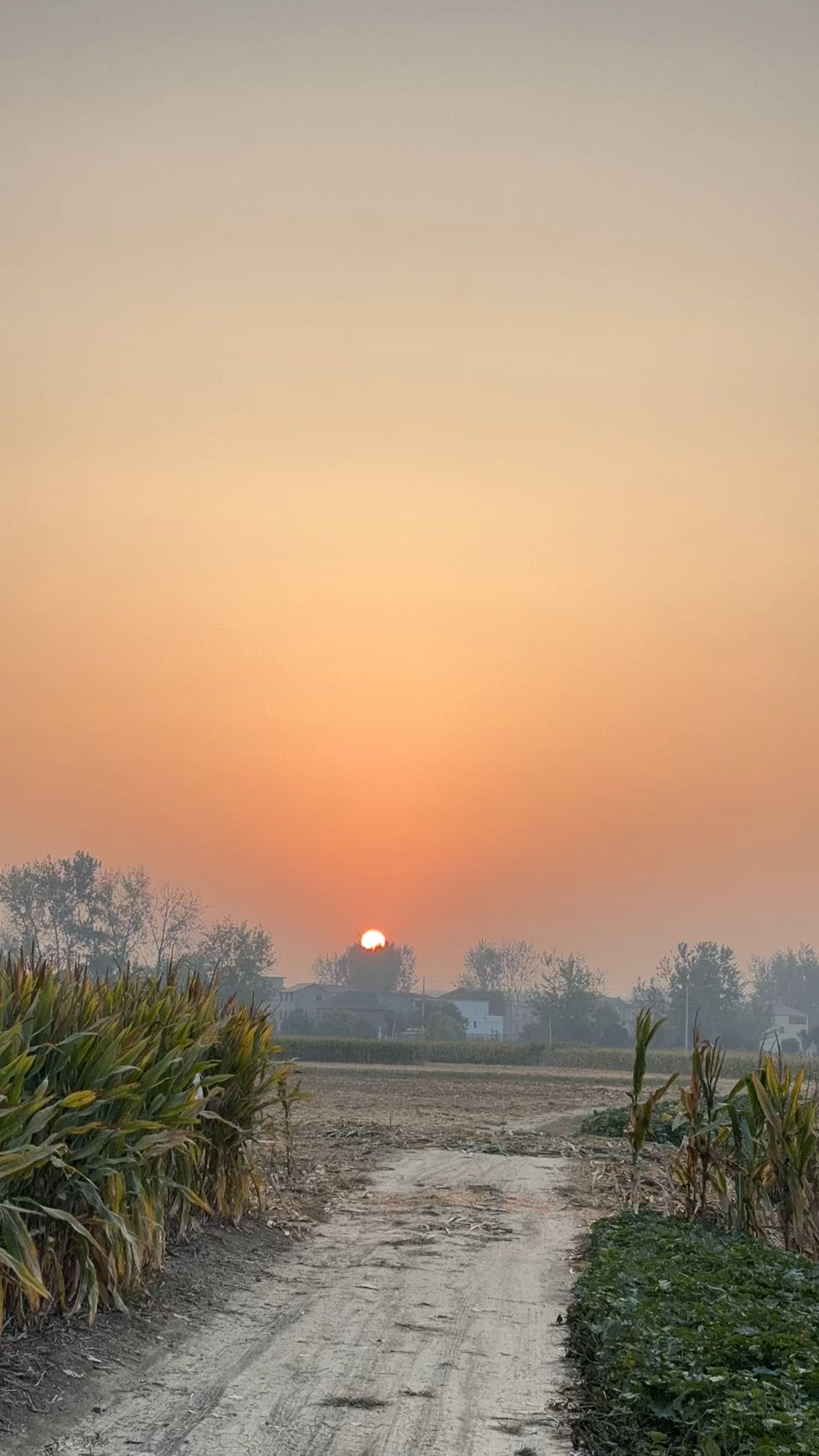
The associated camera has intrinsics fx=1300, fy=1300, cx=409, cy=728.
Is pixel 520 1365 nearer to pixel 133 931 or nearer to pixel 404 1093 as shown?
pixel 404 1093

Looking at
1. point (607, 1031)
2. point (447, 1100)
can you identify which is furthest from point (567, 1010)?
point (447, 1100)

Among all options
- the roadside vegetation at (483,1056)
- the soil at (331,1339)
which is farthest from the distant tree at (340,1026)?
the soil at (331,1339)

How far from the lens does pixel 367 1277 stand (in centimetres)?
1221

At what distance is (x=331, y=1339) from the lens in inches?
383

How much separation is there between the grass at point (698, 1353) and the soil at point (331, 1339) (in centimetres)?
39

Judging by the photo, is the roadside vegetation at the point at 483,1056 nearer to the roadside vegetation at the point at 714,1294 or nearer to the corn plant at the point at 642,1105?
the corn plant at the point at 642,1105

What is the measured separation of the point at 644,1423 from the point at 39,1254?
419 cm

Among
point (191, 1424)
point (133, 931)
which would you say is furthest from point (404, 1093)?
point (133, 931)

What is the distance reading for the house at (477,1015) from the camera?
18125 centimetres

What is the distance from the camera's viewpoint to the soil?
24.8ft

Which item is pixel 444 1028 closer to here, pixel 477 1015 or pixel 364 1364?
pixel 477 1015

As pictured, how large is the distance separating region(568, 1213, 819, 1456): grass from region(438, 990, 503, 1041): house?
6705 inches

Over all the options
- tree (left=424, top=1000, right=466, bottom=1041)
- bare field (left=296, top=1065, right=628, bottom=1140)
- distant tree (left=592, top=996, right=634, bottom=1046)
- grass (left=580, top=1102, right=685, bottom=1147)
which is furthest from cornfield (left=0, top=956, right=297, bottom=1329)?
distant tree (left=592, top=996, right=634, bottom=1046)

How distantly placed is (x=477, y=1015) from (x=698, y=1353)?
17946 cm
